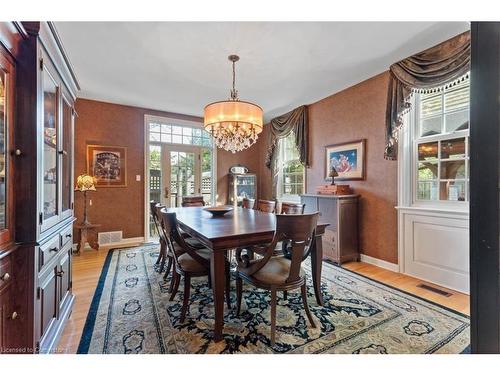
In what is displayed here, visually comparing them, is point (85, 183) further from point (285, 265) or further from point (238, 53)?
point (285, 265)

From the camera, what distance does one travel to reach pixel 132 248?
13.5ft

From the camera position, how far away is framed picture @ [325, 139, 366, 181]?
346 cm

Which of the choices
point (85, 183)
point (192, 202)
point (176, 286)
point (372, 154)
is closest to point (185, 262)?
point (176, 286)

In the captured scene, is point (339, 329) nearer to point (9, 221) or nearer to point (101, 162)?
point (9, 221)

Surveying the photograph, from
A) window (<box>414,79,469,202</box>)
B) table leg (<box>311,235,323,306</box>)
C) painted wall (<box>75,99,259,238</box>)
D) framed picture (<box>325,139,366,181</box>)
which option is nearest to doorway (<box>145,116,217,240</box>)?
painted wall (<box>75,99,259,238</box>)

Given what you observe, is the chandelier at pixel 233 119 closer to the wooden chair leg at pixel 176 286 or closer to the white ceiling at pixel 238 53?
the white ceiling at pixel 238 53

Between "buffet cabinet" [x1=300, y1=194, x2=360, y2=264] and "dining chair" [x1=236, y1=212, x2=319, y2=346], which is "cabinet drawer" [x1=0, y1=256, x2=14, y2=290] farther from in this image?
"buffet cabinet" [x1=300, y1=194, x2=360, y2=264]

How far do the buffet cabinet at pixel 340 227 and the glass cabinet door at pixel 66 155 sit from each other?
3012mm

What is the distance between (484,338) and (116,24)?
3105 millimetres

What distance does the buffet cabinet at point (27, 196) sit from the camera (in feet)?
4.06

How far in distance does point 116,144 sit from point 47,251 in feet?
10.8

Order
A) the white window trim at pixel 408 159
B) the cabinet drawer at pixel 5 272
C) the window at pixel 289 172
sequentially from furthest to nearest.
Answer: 1. the window at pixel 289 172
2. the white window trim at pixel 408 159
3. the cabinet drawer at pixel 5 272

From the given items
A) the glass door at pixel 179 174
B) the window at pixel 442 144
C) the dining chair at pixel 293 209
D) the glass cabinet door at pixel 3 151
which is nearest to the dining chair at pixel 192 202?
the glass door at pixel 179 174

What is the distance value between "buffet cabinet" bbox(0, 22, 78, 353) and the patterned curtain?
3312mm
